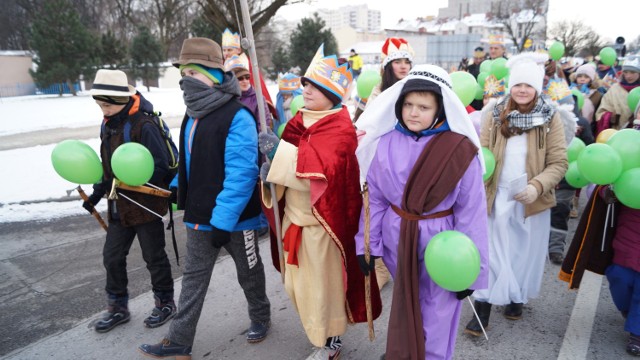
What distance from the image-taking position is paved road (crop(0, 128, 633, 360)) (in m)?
3.22

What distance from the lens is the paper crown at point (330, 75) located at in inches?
110

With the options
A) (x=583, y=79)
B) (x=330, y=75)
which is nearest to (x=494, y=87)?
(x=330, y=75)

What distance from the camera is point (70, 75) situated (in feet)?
87.2

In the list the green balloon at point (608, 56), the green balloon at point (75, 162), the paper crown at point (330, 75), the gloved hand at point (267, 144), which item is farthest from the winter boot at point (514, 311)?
the green balloon at point (608, 56)

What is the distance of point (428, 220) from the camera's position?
2.42 metres

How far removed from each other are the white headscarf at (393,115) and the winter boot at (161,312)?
2046 millimetres

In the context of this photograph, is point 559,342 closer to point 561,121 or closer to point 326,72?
point 561,121

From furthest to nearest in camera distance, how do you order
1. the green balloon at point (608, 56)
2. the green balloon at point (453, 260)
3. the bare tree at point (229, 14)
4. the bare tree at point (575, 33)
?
the bare tree at point (575, 33)
the bare tree at point (229, 14)
the green balloon at point (608, 56)
the green balloon at point (453, 260)

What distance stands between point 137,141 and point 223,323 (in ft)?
5.39

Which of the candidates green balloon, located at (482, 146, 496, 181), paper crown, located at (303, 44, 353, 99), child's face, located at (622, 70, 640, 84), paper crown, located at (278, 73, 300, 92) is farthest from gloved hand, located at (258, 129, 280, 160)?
child's face, located at (622, 70, 640, 84)

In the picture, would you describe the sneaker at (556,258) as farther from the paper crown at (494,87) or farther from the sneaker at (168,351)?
the sneaker at (168,351)

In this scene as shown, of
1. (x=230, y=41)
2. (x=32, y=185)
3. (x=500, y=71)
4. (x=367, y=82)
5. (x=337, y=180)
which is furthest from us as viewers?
(x=32, y=185)

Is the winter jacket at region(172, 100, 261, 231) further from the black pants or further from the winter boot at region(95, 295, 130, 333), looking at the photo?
the winter boot at region(95, 295, 130, 333)

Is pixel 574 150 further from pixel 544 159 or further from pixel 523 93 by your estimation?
pixel 523 93
